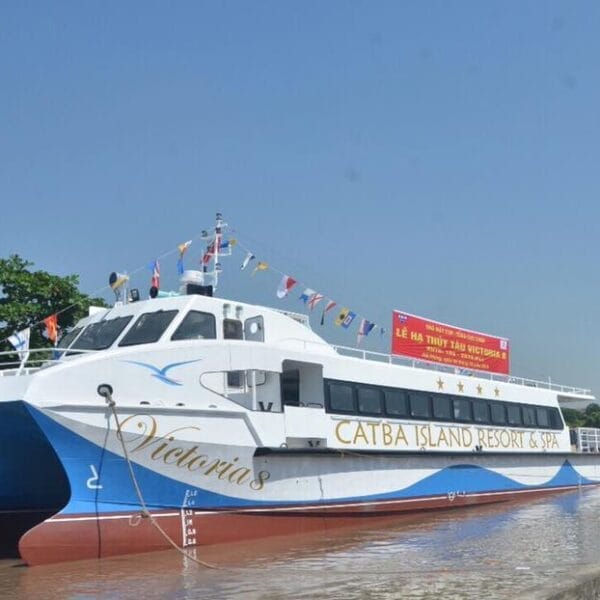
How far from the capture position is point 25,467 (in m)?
11.7

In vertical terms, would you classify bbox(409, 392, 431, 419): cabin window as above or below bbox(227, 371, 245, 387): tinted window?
below

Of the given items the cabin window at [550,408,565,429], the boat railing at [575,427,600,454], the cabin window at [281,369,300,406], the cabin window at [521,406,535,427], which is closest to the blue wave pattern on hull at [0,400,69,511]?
the cabin window at [281,369,300,406]

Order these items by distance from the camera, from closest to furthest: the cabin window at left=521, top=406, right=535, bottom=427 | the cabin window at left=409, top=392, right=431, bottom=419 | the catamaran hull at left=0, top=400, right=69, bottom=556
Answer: the catamaran hull at left=0, top=400, right=69, bottom=556
the cabin window at left=409, top=392, right=431, bottom=419
the cabin window at left=521, top=406, right=535, bottom=427

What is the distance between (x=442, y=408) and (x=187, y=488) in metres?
7.69

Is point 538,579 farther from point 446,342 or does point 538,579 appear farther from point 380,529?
point 446,342

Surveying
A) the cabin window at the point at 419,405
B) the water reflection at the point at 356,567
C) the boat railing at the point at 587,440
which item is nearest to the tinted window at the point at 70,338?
the water reflection at the point at 356,567

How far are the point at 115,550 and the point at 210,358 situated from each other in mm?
3185

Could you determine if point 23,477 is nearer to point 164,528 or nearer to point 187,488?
point 164,528

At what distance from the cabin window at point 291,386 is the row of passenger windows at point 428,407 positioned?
1.73 ft

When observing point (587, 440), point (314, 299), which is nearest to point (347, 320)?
point (314, 299)

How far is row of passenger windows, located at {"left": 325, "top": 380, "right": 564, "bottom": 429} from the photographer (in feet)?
49.2

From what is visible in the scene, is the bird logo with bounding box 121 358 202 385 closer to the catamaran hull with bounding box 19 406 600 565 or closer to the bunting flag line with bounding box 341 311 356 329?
the catamaran hull with bounding box 19 406 600 565

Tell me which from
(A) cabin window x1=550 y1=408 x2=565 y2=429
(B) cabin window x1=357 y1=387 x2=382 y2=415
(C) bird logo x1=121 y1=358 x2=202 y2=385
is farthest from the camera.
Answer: (A) cabin window x1=550 y1=408 x2=565 y2=429

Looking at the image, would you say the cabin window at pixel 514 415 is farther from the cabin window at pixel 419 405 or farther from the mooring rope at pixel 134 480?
the mooring rope at pixel 134 480
